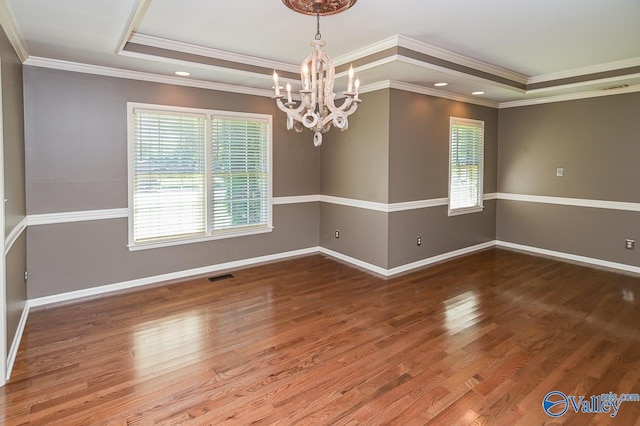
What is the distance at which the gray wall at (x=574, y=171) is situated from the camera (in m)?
5.01

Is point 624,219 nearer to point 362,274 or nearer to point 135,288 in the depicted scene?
point 362,274

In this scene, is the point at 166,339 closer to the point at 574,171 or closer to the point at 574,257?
the point at 574,257

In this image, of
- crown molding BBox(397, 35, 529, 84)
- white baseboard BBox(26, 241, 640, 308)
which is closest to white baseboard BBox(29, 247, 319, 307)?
white baseboard BBox(26, 241, 640, 308)

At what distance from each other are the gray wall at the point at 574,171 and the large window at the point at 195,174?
401cm

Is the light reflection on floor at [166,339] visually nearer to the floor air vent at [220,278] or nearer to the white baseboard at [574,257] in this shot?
the floor air vent at [220,278]

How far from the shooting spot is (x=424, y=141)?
5098mm

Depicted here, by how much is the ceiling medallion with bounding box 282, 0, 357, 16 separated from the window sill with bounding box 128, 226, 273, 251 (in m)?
3.05

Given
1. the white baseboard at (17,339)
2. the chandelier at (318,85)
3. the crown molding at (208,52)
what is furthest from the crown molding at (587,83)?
the white baseboard at (17,339)

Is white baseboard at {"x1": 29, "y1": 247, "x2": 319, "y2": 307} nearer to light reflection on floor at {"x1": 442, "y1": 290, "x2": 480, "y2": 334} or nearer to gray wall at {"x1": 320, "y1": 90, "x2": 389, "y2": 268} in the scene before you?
gray wall at {"x1": 320, "y1": 90, "x2": 389, "y2": 268}

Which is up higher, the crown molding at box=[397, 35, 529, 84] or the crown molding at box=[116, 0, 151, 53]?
the crown molding at box=[397, 35, 529, 84]

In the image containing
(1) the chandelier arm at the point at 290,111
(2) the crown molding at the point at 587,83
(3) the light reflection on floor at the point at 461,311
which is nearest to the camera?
(1) the chandelier arm at the point at 290,111

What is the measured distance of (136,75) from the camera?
4.12 metres

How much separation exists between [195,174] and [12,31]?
218cm

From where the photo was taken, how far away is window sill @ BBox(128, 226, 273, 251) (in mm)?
4361
